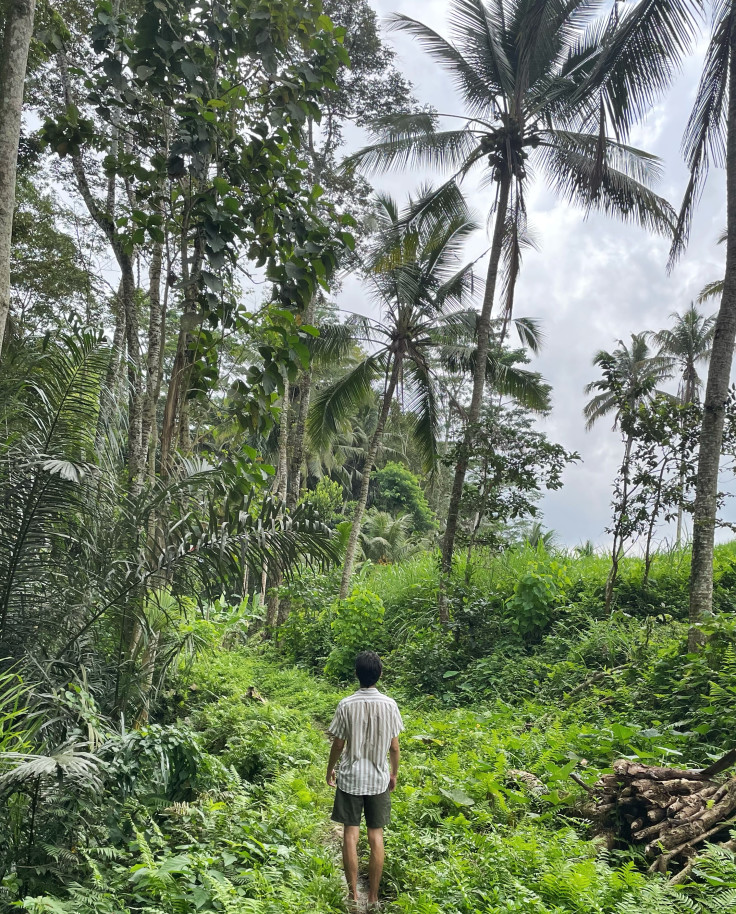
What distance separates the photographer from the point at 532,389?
14.1 m

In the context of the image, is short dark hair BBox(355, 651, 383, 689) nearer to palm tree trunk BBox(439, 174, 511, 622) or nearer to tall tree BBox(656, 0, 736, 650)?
tall tree BBox(656, 0, 736, 650)

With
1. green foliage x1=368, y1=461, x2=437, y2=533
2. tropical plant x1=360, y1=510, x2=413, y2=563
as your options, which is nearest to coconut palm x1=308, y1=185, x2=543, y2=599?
tropical plant x1=360, y1=510, x2=413, y2=563

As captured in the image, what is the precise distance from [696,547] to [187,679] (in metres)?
6.13

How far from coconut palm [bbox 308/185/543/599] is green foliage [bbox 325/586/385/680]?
1.87 meters

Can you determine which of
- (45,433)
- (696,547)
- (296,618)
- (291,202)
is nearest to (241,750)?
(45,433)

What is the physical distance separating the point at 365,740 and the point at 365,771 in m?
0.17

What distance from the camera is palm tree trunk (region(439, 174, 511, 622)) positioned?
11.9 meters

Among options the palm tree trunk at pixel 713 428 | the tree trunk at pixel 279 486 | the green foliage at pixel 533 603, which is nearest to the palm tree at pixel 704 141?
the palm tree trunk at pixel 713 428

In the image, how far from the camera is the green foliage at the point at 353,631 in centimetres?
1154

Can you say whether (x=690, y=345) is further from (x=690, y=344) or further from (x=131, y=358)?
(x=131, y=358)

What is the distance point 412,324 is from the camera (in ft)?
45.6

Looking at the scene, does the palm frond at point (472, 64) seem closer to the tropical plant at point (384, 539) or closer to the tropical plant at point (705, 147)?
the tropical plant at point (705, 147)

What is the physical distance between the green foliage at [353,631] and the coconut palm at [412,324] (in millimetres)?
1867

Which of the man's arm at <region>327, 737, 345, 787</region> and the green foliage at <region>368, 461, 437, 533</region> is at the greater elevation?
the green foliage at <region>368, 461, 437, 533</region>
